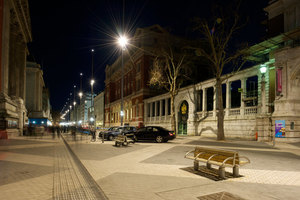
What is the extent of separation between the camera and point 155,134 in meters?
21.3

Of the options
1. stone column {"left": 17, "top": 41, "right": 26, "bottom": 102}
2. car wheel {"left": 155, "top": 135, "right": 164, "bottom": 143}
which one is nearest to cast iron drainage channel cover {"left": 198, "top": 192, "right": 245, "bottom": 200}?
car wheel {"left": 155, "top": 135, "right": 164, "bottom": 143}

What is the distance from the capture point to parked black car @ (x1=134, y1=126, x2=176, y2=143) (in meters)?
21.1

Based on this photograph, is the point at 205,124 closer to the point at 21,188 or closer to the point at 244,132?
the point at 244,132

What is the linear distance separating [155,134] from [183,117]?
15.1 meters

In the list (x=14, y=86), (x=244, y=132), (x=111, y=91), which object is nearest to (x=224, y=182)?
(x=244, y=132)

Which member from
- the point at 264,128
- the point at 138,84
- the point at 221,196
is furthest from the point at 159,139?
the point at 138,84

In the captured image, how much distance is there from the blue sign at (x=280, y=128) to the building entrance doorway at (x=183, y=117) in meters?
15.7

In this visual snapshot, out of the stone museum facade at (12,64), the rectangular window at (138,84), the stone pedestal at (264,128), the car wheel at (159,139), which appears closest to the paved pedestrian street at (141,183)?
the car wheel at (159,139)

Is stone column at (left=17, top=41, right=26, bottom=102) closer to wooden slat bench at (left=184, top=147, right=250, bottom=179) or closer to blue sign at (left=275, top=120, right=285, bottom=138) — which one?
blue sign at (left=275, top=120, right=285, bottom=138)

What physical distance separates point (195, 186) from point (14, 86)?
34072 millimetres

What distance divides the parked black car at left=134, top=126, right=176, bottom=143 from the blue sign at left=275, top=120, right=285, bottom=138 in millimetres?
9092

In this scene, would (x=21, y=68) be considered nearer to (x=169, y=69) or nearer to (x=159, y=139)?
(x=169, y=69)

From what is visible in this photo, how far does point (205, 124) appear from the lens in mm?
30578

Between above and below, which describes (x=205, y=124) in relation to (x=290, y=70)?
below
